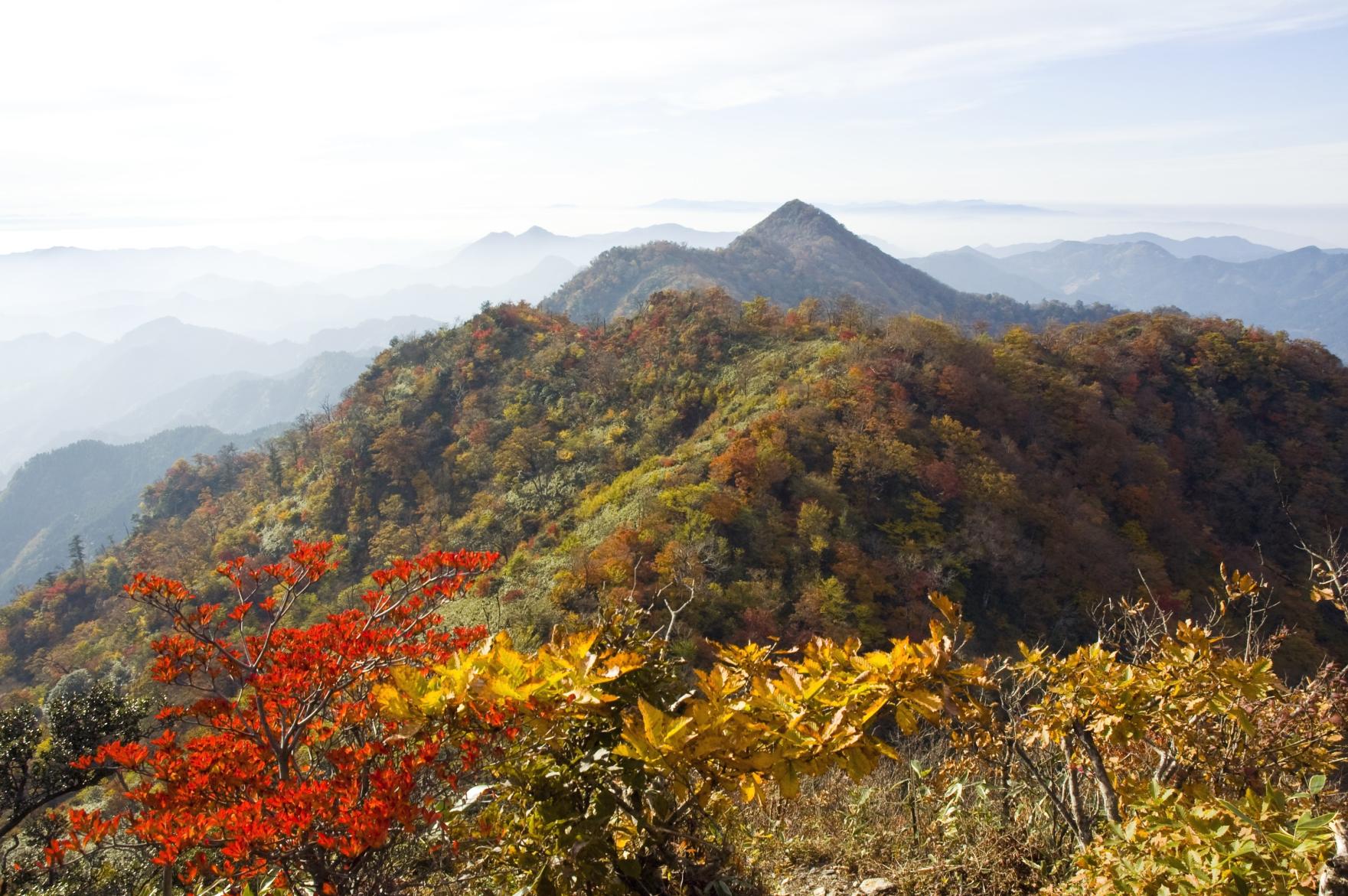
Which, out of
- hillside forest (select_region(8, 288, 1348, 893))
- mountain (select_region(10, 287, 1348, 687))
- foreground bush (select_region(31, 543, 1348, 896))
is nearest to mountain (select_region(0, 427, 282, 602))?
hillside forest (select_region(8, 288, 1348, 893))

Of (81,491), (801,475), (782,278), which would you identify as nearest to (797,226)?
(782,278)

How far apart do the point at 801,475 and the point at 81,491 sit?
142 metres

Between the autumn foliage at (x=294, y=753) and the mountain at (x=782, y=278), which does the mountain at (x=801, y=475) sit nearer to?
the autumn foliage at (x=294, y=753)

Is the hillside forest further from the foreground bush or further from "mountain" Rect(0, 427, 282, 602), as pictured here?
"mountain" Rect(0, 427, 282, 602)

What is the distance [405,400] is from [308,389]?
181476 mm

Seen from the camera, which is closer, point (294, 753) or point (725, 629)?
point (294, 753)

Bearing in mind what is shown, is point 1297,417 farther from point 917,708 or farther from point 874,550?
point 917,708

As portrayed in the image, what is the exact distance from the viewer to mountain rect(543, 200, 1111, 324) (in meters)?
99.2

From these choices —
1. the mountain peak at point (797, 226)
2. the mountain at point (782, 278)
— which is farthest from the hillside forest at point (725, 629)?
the mountain peak at point (797, 226)

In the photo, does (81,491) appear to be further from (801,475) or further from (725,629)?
(725,629)

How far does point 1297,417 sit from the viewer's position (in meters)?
30.4

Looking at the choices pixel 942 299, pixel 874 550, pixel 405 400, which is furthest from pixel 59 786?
pixel 942 299

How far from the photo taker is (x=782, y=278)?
362 ft

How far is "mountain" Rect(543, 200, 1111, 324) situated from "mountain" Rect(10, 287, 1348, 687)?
5579cm
